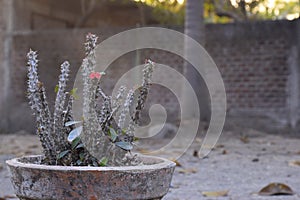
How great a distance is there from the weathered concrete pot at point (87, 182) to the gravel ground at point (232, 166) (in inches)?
61.5

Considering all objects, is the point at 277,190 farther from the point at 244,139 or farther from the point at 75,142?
the point at 244,139

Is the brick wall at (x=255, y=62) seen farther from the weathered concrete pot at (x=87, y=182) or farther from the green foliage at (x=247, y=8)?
the weathered concrete pot at (x=87, y=182)

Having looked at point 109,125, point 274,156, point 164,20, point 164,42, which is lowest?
point 274,156

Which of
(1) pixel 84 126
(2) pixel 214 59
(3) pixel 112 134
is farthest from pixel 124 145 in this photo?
(2) pixel 214 59

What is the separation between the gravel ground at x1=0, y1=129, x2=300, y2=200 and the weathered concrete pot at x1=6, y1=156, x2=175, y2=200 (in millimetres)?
1561

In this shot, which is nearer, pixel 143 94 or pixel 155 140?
pixel 143 94

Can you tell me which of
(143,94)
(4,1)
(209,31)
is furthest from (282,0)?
(143,94)

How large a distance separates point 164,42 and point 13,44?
110 inches

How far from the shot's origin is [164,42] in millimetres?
8727

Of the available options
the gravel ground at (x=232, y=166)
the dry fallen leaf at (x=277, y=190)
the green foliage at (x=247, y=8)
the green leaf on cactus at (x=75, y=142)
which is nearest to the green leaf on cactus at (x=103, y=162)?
the green leaf on cactus at (x=75, y=142)

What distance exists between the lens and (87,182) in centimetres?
183

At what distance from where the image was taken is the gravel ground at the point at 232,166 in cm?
385

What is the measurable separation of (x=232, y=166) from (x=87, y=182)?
3.43m

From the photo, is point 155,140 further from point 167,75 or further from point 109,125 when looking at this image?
point 109,125
